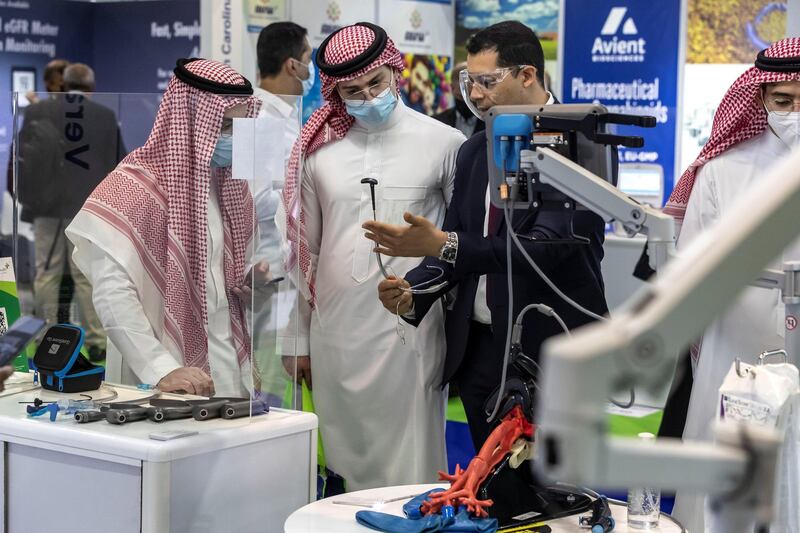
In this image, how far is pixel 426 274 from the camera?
345 cm

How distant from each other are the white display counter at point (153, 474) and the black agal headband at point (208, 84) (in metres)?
0.84

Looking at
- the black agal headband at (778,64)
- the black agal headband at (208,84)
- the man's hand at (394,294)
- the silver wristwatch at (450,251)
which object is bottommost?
the man's hand at (394,294)

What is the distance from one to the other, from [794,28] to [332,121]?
426 centimetres

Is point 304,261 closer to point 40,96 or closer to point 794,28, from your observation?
point 40,96

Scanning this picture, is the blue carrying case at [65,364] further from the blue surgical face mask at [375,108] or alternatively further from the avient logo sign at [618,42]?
the avient logo sign at [618,42]

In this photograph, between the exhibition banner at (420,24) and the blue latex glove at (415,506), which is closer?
the blue latex glove at (415,506)

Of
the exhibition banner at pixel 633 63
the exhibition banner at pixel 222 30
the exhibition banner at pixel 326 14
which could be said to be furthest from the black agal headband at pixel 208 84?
the exhibition banner at pixel 633 63

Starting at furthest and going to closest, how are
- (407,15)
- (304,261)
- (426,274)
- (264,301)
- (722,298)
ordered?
(407,15) < (304,261) < (426,274) < (264,301) < (722,298)

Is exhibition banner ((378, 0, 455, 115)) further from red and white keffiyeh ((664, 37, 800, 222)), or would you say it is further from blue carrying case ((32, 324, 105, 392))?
blue carrying case ((32, 324, 105, 392))

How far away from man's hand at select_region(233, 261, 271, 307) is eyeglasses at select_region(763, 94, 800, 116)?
5.27 ft

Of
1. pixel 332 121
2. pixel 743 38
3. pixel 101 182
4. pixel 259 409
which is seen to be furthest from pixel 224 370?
pixel 743 38

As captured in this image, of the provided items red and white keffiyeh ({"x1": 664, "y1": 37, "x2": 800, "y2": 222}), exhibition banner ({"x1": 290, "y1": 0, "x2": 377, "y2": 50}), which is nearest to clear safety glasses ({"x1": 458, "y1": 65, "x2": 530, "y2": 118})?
red and white keffiyeh ({"x1": 664, "y1": 37, "x2": 800, "y2": 222})

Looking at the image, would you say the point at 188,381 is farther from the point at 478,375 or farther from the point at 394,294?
the point at 478,375

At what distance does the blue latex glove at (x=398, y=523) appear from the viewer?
246cm
